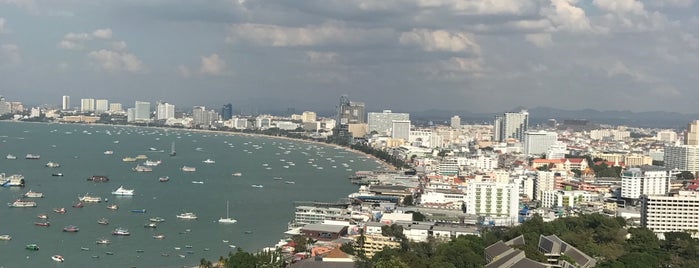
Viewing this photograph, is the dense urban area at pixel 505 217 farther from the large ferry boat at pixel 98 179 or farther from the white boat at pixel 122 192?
the large ferry boat at pixel 98 179

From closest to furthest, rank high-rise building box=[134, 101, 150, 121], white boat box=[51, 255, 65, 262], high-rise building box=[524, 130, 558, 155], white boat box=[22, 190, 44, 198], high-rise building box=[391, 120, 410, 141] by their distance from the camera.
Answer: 1. white boat box=[51, 255, 65, 262]
2. white boat box=[22, 190, 44, 198]
3. high-rise building box=[524, 130, 558, 155]
4. high-rise building box=[391, 120, 410, 141]
5. high-rise building box=[134, 101, 150, 121]

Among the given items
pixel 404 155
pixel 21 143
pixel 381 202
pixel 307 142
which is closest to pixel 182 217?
pixel 381 202

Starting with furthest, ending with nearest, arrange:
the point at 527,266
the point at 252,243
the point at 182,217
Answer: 1. the point at 182,217
2. the point at 252,243
3. the point at 527,266

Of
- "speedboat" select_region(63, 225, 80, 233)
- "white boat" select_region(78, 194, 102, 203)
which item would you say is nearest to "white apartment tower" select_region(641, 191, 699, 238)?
"speedboat" select_region(63, 225, 80, 233)

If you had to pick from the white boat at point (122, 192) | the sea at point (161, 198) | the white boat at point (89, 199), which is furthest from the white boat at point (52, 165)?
the white boat at point (89, 199)

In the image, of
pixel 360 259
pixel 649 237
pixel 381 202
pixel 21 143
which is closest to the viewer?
pixel 360 259

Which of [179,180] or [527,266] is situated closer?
[527,266]

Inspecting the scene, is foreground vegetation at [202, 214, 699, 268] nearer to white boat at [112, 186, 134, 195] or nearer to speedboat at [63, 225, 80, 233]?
speedboat at [63, 225, 80, 233]

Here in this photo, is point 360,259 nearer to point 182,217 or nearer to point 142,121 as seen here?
point 182,217
